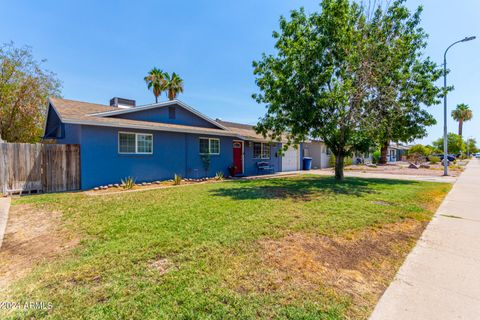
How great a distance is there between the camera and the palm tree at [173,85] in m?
29.6

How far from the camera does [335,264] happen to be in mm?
3516

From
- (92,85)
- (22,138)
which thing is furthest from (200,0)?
(22,138)

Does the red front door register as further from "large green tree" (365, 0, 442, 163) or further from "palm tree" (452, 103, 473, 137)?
"palm tree" (452, 103, 473, 137)

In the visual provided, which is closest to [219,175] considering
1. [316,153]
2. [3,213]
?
[3,213]

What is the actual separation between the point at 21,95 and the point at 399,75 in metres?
25.0

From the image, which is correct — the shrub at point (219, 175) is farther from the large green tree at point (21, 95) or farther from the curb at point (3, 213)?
the large green tree at point (21, 95)

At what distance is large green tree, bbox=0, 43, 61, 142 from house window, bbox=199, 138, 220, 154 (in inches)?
573

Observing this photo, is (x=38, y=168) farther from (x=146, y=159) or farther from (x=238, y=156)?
(x=238, y=156)

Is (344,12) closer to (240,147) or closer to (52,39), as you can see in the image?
Result: (240,147)

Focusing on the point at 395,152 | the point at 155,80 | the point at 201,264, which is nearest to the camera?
the point at 201,264

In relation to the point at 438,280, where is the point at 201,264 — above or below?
above

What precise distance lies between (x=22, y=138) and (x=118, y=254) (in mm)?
20900

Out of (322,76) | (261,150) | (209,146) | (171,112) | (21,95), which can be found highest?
(21,95)

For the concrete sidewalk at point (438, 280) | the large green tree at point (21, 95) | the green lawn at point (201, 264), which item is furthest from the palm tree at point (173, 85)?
the concrete sidewalk at point (438, 280)
